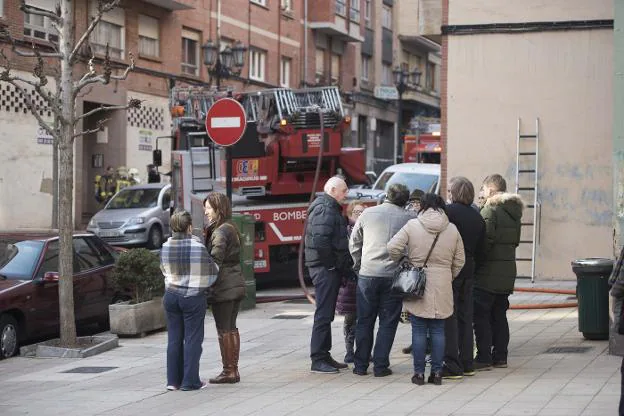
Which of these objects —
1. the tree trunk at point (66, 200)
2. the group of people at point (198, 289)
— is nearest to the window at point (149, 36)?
the tree trunk at point (66, 200)

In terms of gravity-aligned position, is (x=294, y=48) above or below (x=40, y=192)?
above

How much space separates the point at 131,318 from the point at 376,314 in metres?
4.43

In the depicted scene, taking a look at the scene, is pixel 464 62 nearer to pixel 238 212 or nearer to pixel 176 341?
pixel 238 212

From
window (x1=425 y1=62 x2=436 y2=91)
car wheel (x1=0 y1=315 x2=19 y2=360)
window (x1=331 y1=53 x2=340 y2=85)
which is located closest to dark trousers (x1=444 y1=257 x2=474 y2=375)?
car wheel (x1=0 y1=315 x2=19 y2=360)

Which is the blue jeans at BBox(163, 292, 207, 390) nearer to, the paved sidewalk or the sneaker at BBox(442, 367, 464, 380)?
the paved sidewalk

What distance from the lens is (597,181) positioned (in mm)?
19250

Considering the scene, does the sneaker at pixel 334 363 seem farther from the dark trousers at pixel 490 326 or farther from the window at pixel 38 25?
the window at pixel 38 25

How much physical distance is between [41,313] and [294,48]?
3512 centimetres

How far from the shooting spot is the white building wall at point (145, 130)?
3647cm

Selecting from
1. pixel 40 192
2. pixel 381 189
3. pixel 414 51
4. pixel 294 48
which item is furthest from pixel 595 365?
pixel 414 51

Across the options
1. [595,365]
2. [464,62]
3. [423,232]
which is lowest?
[595,365]

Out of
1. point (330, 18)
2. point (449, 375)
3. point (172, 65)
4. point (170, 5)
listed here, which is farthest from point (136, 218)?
point (330, 18)

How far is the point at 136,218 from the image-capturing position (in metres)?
28.0

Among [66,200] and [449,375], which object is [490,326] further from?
[66,200]
